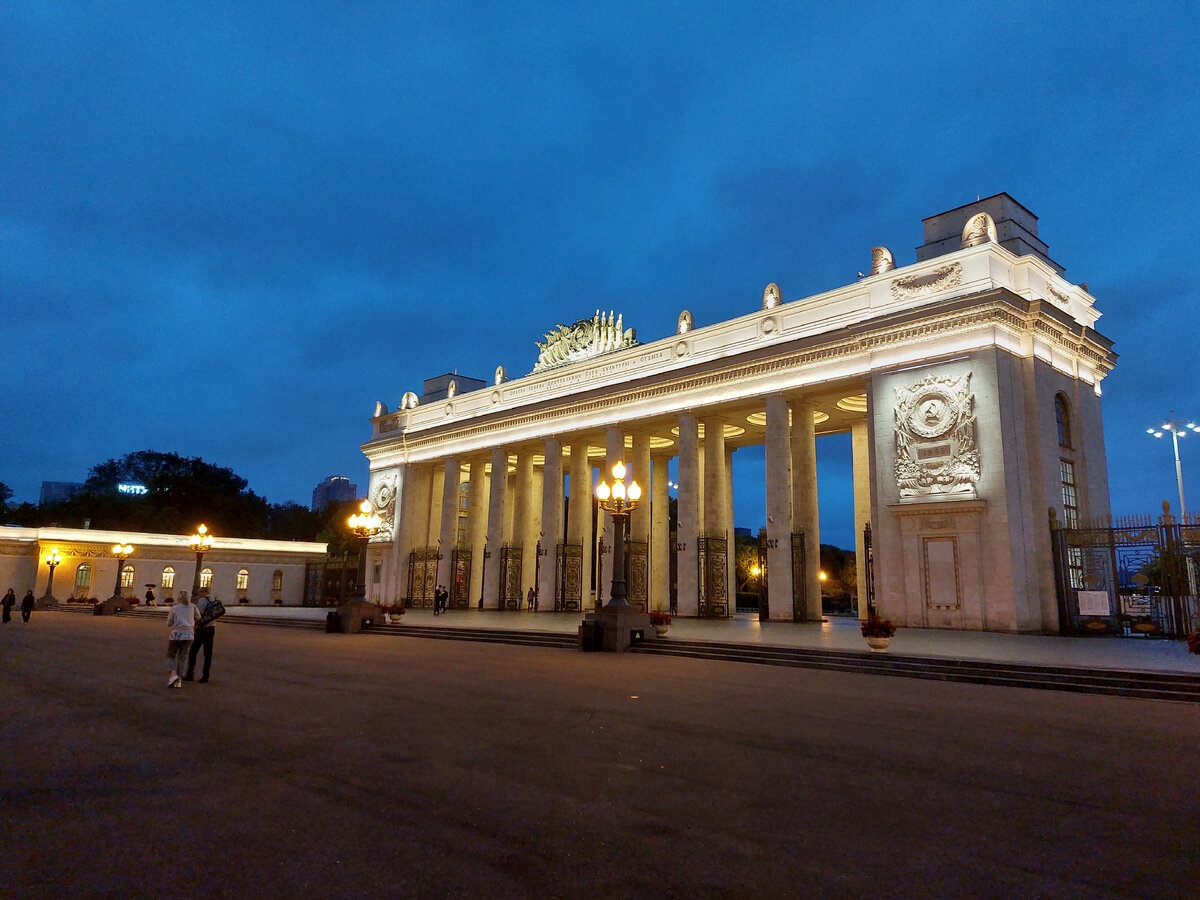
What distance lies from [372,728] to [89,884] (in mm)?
3683

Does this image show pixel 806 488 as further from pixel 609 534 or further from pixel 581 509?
pixel 581 509

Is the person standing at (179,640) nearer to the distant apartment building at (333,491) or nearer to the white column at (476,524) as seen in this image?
the white column at (476,524)

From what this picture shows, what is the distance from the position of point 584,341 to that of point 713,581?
12984 mm

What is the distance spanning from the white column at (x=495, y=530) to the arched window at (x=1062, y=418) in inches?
916

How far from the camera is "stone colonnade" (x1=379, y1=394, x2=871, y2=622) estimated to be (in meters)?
24.3

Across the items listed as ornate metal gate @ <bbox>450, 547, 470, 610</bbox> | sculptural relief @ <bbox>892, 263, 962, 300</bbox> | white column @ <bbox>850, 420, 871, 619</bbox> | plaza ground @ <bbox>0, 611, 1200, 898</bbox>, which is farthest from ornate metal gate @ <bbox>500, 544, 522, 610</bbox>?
plaza ground @ <bbox>0, 611, 1200, 898</bbox>

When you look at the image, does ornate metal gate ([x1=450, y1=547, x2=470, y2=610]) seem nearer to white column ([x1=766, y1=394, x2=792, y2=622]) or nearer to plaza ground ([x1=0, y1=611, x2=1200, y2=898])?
white column ([x1=766, y1=394, x2=792, y2=622])

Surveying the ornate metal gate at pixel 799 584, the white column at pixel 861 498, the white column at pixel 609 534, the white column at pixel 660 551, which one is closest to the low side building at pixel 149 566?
the white column at pixel 609 534

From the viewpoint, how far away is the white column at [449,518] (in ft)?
120

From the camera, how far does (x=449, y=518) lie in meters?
37.1

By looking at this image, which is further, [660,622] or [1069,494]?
[1069,494]

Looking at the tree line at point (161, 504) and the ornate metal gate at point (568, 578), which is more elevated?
the tree line at point (161, 504)

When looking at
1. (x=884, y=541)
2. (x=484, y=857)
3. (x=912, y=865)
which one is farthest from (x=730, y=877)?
(x=884, y=541)

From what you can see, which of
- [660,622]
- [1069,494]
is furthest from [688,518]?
[1069,494]
